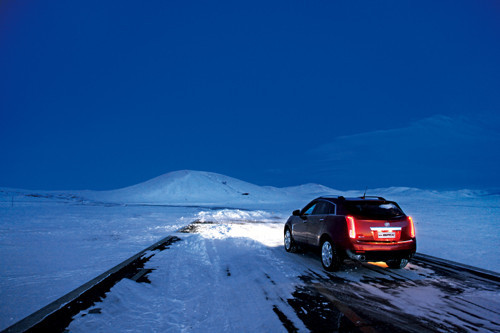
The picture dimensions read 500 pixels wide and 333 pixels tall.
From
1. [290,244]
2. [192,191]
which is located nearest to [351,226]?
[290,244]

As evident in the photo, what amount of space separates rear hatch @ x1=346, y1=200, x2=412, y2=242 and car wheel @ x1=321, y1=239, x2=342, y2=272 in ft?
2.03

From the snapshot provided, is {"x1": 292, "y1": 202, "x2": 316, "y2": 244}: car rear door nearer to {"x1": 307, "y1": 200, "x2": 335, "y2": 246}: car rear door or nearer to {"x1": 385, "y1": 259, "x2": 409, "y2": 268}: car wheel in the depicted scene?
{"x1": 307, "y1": 200, "x2": 335, "y2": 246}: car rear door

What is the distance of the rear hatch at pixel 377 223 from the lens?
6.92 metres

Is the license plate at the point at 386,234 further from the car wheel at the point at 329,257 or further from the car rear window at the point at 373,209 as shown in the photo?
the car wheel at the point at 329,257

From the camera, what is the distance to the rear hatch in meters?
6.92

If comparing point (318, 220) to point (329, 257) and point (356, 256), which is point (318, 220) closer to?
point (329, 257)

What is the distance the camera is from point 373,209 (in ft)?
23.9

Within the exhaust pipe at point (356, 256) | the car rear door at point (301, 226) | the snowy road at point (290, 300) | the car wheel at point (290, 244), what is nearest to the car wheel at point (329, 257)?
the snowy road at point (290, 300)

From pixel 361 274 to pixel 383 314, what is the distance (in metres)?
2.73

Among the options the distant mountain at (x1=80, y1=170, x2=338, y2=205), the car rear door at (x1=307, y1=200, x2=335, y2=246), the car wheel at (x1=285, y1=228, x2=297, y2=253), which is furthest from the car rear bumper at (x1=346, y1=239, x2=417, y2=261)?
the distant mountain at (x1=80, y1=170, x2=338, y2=205)

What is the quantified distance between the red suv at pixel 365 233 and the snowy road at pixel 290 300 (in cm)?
42

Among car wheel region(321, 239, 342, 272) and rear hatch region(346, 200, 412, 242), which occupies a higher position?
rear hatch region(346, 200, 412, 242)

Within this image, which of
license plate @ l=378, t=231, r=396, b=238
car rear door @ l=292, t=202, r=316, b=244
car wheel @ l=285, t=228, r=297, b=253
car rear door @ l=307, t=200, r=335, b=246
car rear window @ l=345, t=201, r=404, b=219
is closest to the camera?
license plate @ l=378, t=231, r=396, b=238

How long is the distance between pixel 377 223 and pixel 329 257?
1.31 meters
